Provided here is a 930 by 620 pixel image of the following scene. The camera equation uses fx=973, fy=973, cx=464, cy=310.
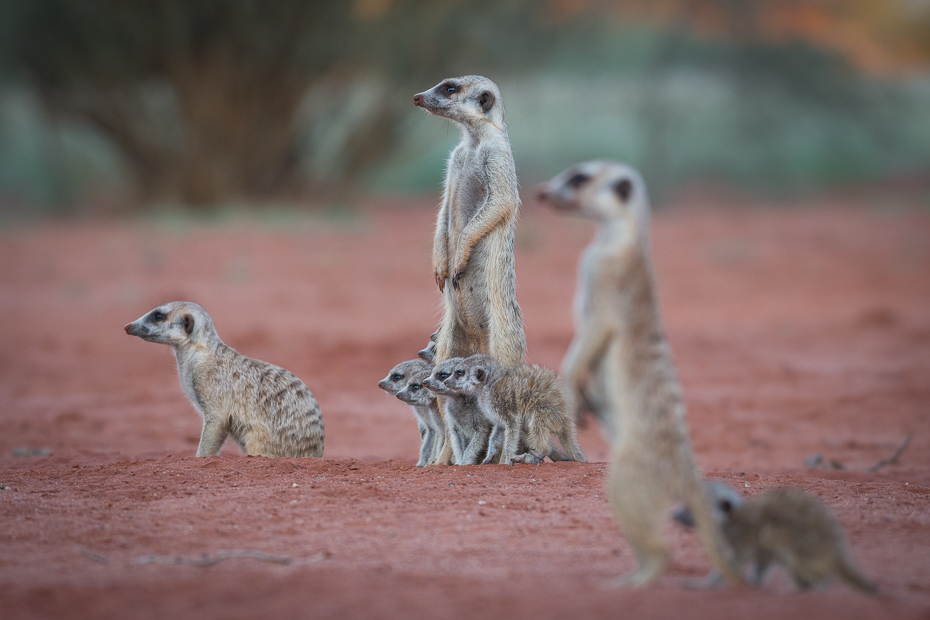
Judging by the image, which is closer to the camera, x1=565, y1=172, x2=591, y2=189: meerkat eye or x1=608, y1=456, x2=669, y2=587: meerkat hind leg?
x1=608, y1=456, x2=669, y2=587: meerkat hind leg

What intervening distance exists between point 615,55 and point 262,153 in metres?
15.1

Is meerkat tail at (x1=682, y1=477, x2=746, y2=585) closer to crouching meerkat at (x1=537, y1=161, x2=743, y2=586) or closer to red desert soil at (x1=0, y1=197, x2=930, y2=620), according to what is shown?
crouching meerkat at (x1=537, y1=161, x2=743, y2=586)

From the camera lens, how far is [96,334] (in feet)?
34.5

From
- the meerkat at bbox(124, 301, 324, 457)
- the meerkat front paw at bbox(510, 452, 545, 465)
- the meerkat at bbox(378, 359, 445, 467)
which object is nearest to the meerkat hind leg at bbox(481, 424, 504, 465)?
the meerkat front paw at bbox(510, 452, 545, 465)

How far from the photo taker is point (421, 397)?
17.7 feet

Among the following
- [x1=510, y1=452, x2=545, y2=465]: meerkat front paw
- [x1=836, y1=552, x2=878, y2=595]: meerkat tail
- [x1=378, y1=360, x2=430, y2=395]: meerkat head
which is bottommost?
[x1=836, y1=552, x2=878, y2=595]: meerkat tail

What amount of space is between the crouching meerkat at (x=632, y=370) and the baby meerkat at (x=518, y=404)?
5.69 feet

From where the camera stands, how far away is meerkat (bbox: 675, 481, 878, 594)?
9.77 ft

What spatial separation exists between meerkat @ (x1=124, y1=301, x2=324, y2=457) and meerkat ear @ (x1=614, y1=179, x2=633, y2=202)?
2688mm

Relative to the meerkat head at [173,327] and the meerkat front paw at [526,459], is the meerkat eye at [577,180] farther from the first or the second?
the meerkat head at [173,327]

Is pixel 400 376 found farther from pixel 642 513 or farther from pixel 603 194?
pixel 642 513

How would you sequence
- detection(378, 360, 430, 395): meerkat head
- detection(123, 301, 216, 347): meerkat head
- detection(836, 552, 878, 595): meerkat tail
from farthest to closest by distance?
1. detection(378, 360, 430, 395): meerkat head
2. detection(123, 301, 216, 347): meerkat head
3. detection(836, 552, 878, 595): meerkat tail

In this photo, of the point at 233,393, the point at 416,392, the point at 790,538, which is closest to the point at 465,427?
the point at 416,392

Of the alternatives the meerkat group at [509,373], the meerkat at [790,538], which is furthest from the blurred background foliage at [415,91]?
the meerkat at [790,538]
